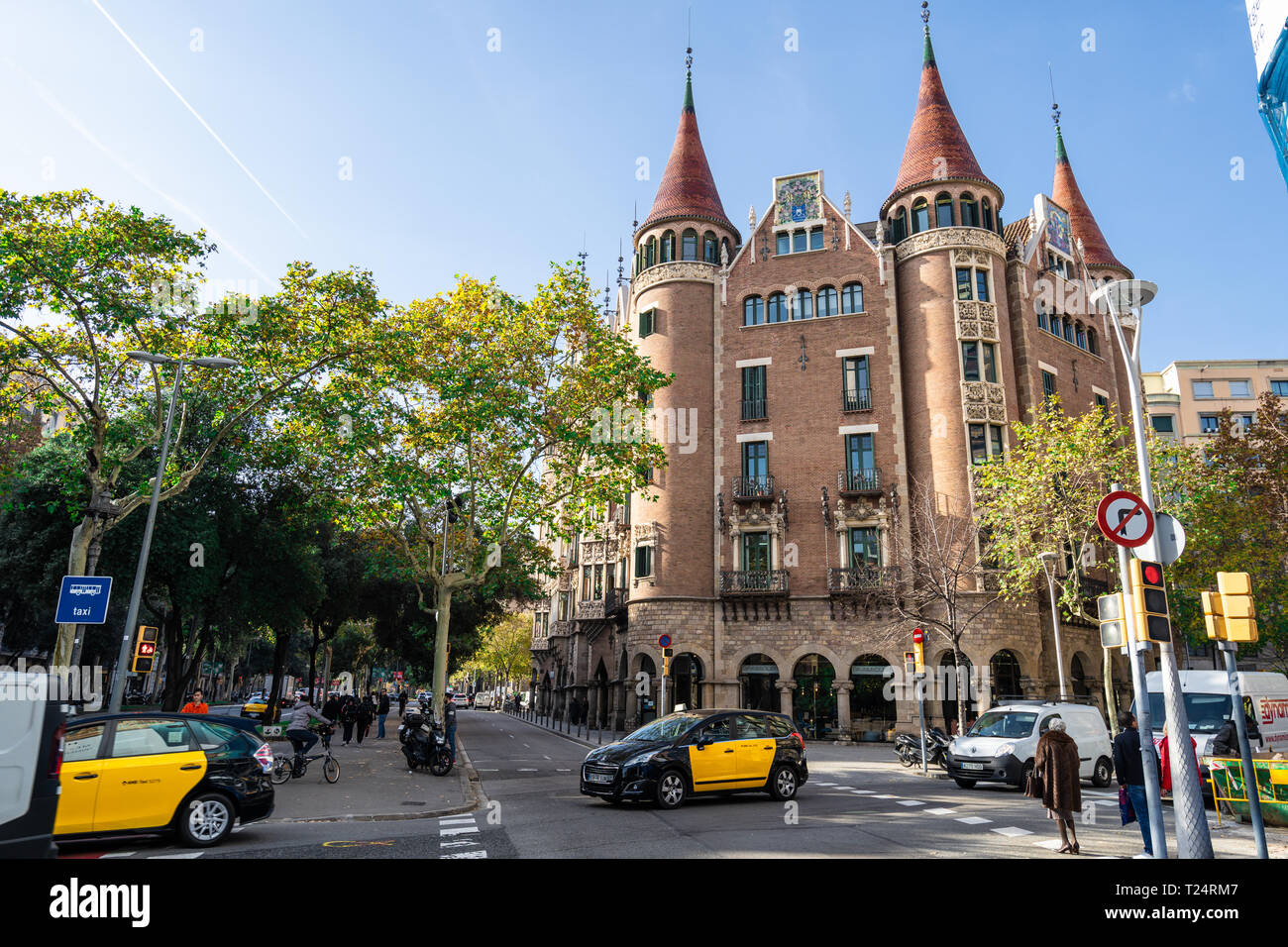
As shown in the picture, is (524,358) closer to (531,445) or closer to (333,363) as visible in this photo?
(531,445)

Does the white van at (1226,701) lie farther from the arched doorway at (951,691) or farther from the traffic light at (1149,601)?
the arched doorway at (951,691)

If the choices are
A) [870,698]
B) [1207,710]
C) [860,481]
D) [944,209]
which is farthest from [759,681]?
[944,209]

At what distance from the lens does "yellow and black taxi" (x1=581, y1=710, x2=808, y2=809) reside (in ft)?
42.4

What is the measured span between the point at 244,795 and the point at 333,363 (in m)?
12.9

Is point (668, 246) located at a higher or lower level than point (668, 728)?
higher

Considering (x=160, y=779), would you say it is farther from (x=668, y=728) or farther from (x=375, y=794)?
(x=668, y=728)

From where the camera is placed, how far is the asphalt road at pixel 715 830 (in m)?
8.95

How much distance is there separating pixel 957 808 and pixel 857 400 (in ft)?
73.6

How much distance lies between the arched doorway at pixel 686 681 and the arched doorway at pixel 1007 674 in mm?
11393

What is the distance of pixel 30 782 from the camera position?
5.22 metres

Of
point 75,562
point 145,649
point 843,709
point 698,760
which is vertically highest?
point 75,562

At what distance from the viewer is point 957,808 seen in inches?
523
